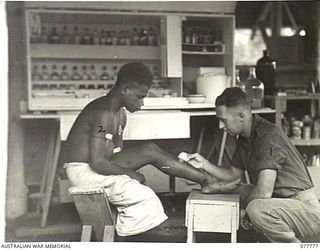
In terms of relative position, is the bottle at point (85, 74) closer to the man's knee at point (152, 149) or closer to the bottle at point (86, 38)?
the bottle at point (86, 38)

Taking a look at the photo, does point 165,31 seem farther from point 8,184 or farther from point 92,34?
point 8,184

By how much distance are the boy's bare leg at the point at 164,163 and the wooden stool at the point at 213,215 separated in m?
0.19

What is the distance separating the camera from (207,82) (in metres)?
3.76

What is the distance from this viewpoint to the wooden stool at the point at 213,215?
7.37 ft

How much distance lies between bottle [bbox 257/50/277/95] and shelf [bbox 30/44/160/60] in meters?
0.86

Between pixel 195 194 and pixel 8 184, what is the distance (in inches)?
62.8

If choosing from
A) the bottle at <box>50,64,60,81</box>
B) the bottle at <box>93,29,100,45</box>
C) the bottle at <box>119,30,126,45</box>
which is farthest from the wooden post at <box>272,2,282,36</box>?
the bottle at <box>50,64,60,81</box>

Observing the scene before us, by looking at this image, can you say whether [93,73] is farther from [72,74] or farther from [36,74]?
[36,74]

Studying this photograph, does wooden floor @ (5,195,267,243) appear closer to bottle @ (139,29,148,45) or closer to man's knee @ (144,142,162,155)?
man's knee @ (144,142,162,155)

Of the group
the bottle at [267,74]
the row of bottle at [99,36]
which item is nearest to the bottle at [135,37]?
the row of bottle at [99,36]

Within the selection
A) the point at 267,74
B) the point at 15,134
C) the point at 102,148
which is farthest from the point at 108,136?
the point at 267,74

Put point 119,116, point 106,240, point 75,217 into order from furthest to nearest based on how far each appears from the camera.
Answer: point 75,217 → point 119,116 → point 106,240

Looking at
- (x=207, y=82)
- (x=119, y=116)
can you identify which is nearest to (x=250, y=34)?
(x=207, y=82)

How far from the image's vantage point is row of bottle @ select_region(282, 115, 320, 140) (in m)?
3.67
